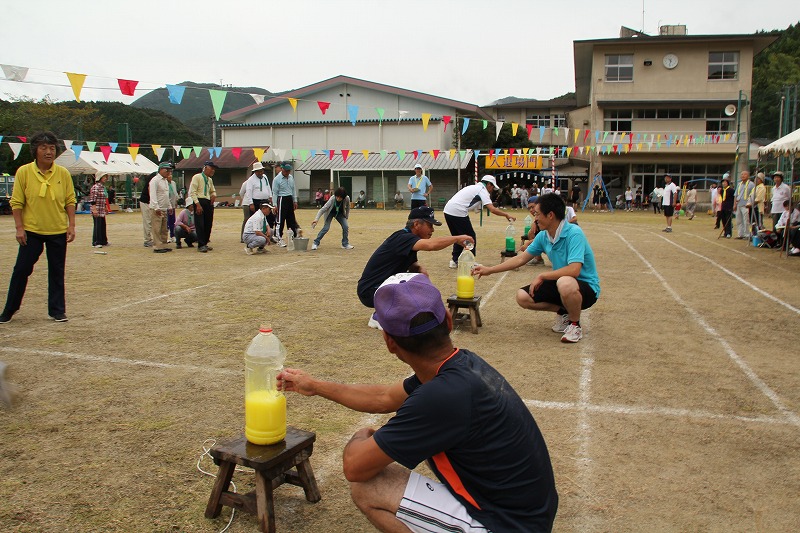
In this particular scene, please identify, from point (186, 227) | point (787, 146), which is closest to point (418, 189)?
point (186, 227)

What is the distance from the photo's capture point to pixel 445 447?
2039 mm

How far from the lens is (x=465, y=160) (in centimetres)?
3934

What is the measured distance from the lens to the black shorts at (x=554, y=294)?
611 cm

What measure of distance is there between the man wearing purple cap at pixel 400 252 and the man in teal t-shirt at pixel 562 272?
675mm

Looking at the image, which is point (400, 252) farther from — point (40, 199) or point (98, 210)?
point (98, 210)

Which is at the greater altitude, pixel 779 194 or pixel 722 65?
pixel 722 65

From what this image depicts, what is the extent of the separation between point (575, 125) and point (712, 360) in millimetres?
42621

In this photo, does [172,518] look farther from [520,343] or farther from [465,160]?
[465,160]

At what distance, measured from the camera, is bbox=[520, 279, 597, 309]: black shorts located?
20.0 ft

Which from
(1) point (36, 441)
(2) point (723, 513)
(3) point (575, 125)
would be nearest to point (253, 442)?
(1) point (36, 441)

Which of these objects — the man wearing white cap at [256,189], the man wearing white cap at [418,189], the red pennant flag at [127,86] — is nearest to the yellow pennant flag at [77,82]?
the red pennant flag at [127,86]

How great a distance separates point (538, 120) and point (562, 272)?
4544 cm

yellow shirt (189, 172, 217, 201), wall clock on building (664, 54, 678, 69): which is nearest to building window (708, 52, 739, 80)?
wall clock on building (664, 54, 678, 69)

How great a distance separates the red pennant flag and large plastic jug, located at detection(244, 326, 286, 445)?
572 inches
